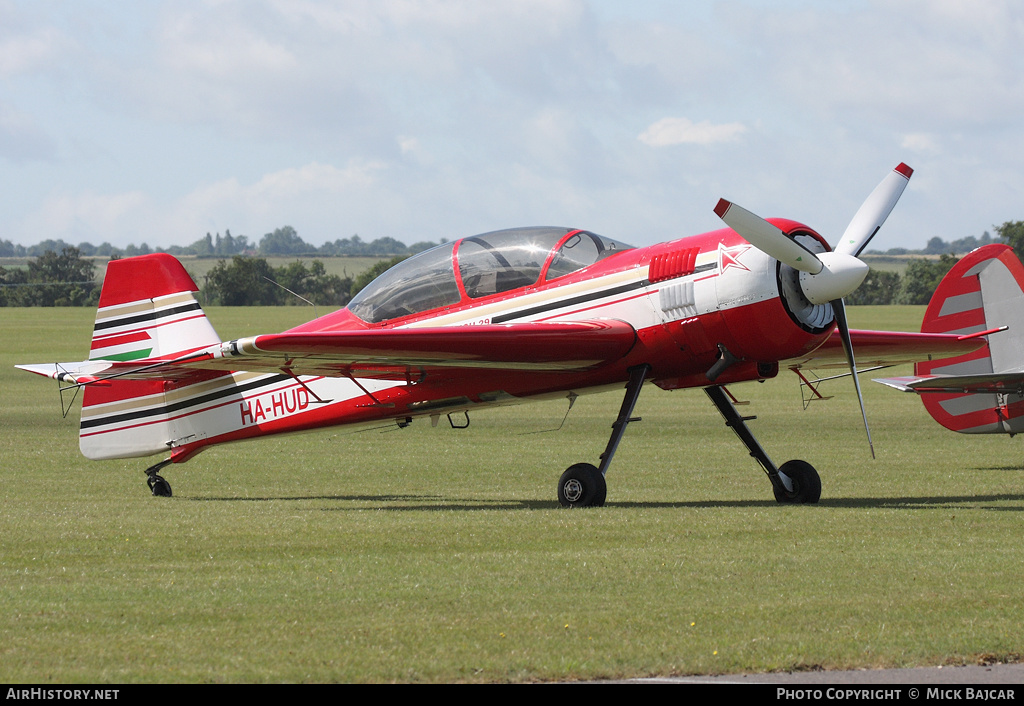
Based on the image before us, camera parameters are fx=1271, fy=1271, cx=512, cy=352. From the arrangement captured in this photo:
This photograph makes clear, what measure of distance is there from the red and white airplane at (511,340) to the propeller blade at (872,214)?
20 mm

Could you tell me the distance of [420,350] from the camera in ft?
40.3

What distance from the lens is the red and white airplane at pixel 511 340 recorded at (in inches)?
479

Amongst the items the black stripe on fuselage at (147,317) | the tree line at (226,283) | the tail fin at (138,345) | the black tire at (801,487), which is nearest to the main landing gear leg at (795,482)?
the black tire at (801,487)

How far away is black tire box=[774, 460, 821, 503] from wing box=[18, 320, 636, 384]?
229 centimetres

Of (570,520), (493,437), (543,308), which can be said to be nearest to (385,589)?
(570,520)

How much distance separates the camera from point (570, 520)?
11.6 m

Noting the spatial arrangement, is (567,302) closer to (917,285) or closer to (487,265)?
(487,265)

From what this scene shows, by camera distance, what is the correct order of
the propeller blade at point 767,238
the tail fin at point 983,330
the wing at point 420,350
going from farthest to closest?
the tail fin at point 983,330 < the wing at point 420,350 < the propeller blade at point 767,238

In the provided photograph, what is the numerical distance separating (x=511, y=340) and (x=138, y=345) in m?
5.79

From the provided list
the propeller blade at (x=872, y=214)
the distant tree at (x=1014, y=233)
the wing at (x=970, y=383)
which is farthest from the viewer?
the distant tree at (x=1014, y=233)

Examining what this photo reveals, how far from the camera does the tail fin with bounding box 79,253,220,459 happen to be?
1579cm

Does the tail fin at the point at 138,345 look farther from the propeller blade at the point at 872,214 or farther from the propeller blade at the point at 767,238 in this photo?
the propeller blade at the point at 872,214

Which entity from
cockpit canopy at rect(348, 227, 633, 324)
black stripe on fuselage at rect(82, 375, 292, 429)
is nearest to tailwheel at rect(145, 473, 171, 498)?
black stripe on fuselage at rect(82, 375, 292, 429)
